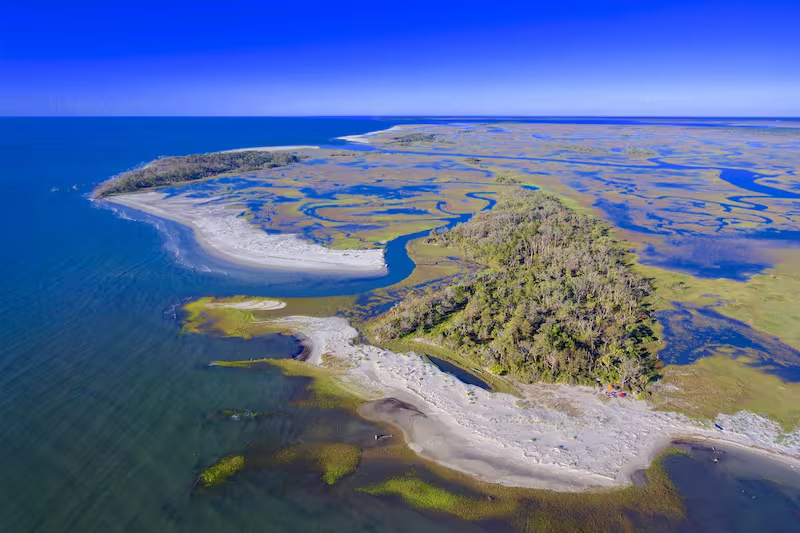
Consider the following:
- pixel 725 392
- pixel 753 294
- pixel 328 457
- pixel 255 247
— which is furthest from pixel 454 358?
pixel 255 247

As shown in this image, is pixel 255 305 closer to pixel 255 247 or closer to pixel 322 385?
pixel 322 385

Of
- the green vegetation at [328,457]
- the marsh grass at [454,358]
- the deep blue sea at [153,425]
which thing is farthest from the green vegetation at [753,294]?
the green vegetation at [328,457]

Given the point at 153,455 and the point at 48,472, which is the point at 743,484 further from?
the point at 48,472

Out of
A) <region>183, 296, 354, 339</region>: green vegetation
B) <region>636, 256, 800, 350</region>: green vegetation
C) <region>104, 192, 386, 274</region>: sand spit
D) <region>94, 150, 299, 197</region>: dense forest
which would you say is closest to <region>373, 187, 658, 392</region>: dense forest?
<region>636, 256, 800, 350</region>: green vegetation

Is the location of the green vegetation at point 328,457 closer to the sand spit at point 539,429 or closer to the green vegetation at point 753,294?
the sand spit at point 539,429

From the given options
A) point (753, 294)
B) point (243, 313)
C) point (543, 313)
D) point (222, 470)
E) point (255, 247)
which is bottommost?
point (222, 470)

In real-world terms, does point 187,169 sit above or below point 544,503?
above
